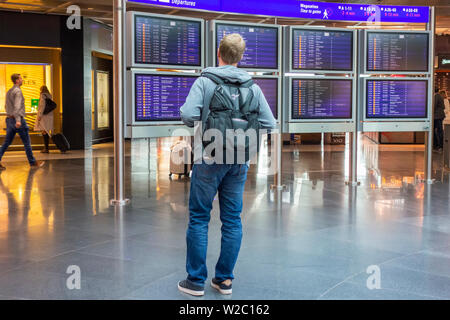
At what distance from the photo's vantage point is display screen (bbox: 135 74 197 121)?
714 cm

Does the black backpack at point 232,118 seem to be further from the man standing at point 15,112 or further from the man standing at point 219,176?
the man standing at point 15,112

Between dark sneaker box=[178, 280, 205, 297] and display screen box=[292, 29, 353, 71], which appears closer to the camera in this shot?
dark sneaker box=[178, 280, 205, 297]

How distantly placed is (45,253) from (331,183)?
208 inches

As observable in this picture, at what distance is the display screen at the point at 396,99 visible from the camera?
893 centimetres

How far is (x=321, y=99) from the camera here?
Result: 8.62 m

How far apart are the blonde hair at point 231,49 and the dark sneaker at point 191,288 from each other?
4.83ft

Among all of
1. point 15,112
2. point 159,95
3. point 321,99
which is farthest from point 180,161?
point 15,112

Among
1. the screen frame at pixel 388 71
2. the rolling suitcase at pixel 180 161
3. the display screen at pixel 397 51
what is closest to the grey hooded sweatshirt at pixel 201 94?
the screen frame at pixel 388 71

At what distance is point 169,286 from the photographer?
388 cm

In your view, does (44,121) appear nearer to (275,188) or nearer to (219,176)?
(275,188)

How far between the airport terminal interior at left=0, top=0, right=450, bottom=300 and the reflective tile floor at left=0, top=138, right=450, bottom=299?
0.07 ft
